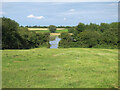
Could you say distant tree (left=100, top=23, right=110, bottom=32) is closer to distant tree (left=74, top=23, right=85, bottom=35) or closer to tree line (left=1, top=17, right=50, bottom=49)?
distant tree (left=74, top=23, right=85, bottom=35)

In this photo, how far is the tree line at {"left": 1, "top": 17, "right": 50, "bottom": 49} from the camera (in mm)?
43878

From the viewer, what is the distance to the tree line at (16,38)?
1727 inches

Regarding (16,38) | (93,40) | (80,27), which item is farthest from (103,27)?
(16,38)

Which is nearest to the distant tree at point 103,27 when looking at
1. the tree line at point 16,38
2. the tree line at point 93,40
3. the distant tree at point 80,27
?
the distant tree at point 80,27

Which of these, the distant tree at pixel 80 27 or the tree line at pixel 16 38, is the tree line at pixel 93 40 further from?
the distant tree at pixel 80 27

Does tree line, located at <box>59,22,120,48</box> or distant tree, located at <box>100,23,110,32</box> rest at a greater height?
distant tree, located at <box>100,23,110,32</box>

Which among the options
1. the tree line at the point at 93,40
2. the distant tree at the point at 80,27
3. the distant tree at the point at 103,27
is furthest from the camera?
the distant tree at the point at 103,27

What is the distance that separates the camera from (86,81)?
9531 mm

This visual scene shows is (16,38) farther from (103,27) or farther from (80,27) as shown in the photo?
(103,27)

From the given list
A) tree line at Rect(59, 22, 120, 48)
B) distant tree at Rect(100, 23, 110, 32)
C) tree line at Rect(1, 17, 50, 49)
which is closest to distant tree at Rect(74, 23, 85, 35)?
distant tree at Rect(100, 23, 110, 32)

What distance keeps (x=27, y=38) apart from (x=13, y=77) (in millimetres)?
45266

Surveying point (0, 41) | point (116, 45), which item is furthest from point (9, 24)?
point (116, 45)

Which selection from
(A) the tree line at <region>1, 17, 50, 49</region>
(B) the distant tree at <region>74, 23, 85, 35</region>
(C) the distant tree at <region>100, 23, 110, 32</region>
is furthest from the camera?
(C) the distant tree at <region>100, 23, 110, 32</region>

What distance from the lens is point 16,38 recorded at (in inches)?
1871
